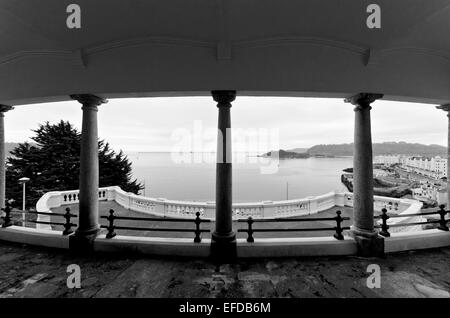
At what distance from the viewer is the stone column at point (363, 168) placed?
509 centimetres

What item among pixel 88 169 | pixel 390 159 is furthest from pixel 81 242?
pixel 390 159

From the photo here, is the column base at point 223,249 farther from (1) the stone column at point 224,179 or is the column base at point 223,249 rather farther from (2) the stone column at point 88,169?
(2) the stone column at point 88,169

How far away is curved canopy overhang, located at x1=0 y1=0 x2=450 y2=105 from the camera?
4051 mm

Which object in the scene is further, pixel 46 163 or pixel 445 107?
pixel 46 163

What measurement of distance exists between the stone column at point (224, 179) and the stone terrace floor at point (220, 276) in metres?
0.52

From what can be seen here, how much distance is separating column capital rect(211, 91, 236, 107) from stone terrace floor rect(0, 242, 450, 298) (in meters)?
3.86

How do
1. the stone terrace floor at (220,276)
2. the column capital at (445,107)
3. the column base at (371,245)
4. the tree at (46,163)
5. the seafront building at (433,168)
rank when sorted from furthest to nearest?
1. the tree at (46,163)
2. the seafront building at (433,168)
3. the column capital at (445,107)
4. the column base at (371,245)
5. the stone terrace floor at (220,276)

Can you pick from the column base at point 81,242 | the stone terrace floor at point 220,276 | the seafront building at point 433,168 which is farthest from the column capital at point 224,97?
the seafront building at point 433,168

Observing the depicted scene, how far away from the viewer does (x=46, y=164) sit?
23.9 meters

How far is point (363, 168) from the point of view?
5.18 metres

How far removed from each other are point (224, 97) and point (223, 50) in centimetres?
107

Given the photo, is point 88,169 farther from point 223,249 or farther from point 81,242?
point 223,249
